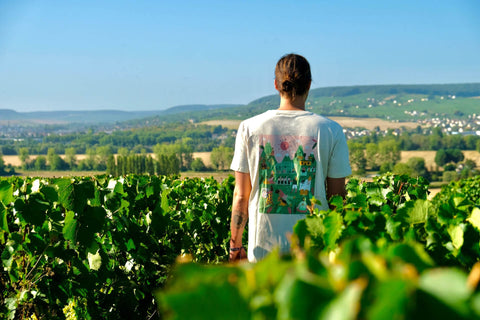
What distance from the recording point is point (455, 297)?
0.69 meters

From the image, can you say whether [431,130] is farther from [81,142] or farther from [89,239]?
[89,239]

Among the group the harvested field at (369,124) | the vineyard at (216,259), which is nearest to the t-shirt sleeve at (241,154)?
the vineyard at (216,259)

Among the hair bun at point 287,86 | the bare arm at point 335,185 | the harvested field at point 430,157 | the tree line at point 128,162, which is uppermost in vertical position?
the hair bun at point 287,86

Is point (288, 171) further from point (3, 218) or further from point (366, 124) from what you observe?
point (366, 124)

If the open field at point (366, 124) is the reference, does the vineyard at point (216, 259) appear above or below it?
above

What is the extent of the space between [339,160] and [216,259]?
3792 millimetres

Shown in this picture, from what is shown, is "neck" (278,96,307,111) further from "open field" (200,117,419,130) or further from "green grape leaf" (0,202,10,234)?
"open field" (200,117,419,130)

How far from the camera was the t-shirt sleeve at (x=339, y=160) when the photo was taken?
2934 millimetres

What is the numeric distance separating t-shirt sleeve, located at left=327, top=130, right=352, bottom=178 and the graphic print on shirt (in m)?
0.13

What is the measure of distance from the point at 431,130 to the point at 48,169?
12600 cm

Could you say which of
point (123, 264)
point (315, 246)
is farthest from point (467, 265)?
point (123, 264)

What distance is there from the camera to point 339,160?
9.70 feet

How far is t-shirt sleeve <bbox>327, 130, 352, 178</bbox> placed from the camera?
9.63ft

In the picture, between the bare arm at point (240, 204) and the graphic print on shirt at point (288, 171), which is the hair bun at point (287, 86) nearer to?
the graphic print on shirt at point (288, 171)
